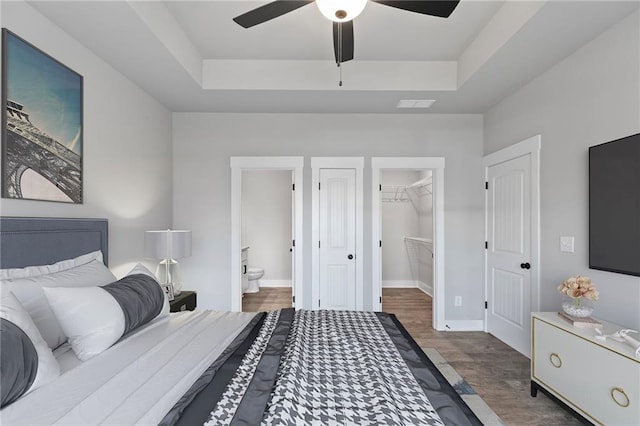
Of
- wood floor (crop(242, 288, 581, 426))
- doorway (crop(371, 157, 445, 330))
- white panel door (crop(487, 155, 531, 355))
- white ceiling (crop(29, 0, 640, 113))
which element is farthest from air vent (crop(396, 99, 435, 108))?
wood floor (crop(242, 288, 581, 426))

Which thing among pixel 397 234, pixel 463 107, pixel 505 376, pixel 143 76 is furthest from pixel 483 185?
pixel 143 76

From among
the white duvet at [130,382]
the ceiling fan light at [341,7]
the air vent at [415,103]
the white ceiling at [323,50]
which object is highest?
the white ceiling at [323,50]

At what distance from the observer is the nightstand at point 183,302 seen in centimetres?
289

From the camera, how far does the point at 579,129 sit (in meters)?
2.48

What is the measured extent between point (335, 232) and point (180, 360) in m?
2.63

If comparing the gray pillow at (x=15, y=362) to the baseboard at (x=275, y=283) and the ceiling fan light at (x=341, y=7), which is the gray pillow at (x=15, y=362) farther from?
A: the baseboard at (x=275, y=283)

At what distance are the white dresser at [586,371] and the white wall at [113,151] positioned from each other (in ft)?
11.2

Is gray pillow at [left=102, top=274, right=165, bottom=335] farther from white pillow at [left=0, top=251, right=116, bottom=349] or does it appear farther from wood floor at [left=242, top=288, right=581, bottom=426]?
wood floor at [left=242, top=288, right=581, bottom=426]

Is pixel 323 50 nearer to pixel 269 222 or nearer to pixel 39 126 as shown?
pixel 39 126

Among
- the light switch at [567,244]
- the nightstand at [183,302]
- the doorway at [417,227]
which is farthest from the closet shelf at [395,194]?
the nightstand at [183,302]

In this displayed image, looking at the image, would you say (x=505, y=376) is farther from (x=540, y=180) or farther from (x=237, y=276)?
(x=237, y=276)

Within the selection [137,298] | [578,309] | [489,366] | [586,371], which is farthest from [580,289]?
[137,298]

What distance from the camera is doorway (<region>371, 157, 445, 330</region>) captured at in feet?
12.8

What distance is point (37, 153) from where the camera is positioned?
6.36 feet
